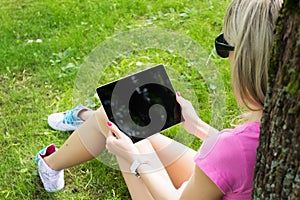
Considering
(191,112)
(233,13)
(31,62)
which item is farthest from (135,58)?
(233,13)

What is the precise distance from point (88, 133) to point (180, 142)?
16.1 inches

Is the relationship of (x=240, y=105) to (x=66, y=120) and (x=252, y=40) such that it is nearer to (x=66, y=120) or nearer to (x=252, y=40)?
(x=252, y=40)

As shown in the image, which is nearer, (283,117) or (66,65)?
(283,117)

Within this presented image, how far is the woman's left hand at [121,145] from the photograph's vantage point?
1861 millimetres

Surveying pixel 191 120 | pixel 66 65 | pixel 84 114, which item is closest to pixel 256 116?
pixel 191 120

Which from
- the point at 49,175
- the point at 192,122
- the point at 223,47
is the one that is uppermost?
the point at 223,47

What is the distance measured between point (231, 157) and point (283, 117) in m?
0.26

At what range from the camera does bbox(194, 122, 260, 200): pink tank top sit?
4.49 ft

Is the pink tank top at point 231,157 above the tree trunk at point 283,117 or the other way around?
the other way around

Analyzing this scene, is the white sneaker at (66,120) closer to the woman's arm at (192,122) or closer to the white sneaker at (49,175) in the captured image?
the white sneaker at (49,175)

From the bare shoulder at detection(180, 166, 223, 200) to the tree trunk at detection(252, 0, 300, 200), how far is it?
0.20m

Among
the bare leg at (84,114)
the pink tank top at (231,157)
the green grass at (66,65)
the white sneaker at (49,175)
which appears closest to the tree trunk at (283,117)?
the pink tank top at (231,157)

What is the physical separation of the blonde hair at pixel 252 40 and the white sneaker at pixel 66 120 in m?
1.34

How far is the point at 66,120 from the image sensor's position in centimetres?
264
